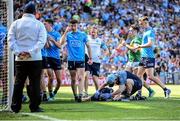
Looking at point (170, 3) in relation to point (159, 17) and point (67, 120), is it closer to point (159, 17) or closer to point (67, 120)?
point (159, 17)

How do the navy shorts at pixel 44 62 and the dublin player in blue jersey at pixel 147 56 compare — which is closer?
the navy shorts at pixel 44 62

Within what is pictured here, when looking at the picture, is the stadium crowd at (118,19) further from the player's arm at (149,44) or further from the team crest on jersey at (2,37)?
the team crest on jersey at (2,37)

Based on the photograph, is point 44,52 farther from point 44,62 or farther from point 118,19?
point 118,19

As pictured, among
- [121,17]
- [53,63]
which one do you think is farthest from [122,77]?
[121,17]

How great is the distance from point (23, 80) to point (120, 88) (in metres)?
4.54

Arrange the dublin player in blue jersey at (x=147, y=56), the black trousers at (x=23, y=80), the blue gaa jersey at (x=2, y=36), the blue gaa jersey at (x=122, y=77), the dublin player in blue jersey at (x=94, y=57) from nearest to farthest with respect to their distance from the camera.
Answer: the black trousers at (x=23, y=80) < the blue gaa jersey at (x=2, y=36) < the blue gaa jersey at (x=122, y=77) < the dublin player in blue jersey at (x=147, y=56) < the dublin player in blue jersey at (x=94, y=57)

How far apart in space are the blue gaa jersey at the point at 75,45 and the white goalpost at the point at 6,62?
273cm

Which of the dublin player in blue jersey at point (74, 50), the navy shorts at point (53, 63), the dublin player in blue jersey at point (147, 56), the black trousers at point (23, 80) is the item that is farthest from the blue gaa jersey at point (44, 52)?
the black trousers at point (23, 80)

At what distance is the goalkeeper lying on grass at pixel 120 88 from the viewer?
16.4m

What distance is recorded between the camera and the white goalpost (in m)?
13.0

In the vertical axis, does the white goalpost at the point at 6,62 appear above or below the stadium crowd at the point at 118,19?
below

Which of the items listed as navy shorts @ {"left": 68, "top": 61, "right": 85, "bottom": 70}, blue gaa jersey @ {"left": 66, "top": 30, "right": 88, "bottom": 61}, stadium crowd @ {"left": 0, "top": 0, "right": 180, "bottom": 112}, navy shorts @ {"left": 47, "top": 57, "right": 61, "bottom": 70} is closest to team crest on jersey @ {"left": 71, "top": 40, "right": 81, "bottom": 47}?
blue gaa jersey @ {"left": 66, "top": 30, "right": 88, "bottom": 61}

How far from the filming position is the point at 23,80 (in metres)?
12.4

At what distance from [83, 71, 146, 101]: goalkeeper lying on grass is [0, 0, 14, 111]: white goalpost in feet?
9.94
